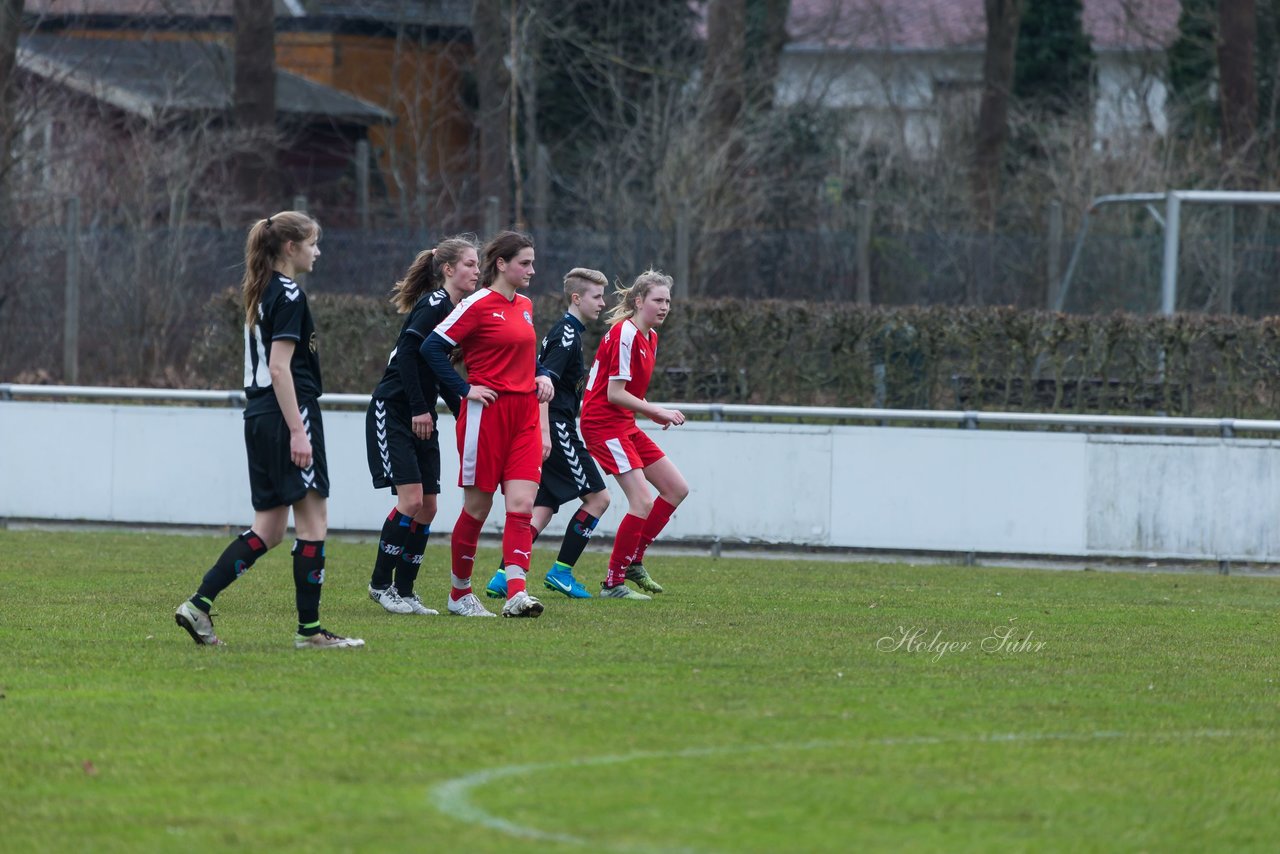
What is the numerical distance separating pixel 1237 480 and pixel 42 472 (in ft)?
30.3

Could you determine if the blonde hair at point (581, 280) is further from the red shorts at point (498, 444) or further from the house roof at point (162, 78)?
the house roof at point (162, 78)

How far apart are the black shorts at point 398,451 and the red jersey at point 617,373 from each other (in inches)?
51.2

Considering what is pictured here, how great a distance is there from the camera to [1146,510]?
46.2 feet

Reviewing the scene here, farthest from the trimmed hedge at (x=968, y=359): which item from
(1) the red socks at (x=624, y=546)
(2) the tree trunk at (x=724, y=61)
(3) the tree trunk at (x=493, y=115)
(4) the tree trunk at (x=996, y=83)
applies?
(4) the tree trunk at (x=996, y=83)

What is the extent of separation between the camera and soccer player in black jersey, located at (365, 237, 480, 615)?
9969 millimetres

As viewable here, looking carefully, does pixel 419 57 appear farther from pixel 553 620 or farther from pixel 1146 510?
pixel 553 620

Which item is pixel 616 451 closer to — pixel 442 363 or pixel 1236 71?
pixel 442 363

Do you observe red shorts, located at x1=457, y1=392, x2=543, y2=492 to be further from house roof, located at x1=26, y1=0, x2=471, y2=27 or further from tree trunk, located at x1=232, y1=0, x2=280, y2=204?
house roof, located at x1=26, y1=0, x2=471, y2=27

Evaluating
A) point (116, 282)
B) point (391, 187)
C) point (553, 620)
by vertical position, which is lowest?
point (553, 620)

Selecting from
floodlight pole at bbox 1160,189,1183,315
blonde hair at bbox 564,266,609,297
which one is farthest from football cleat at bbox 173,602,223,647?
floodlight pole at bbox 1160,189,1183,315

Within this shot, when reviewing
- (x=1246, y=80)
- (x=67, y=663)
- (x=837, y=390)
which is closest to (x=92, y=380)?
(x=837, y=390)

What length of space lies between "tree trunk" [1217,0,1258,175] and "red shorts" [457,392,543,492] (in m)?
22.5

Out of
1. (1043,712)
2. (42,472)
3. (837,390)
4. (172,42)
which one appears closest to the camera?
(1043,712)

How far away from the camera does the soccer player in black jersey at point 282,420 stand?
806 cm
